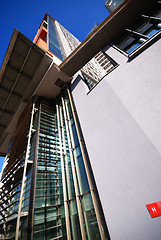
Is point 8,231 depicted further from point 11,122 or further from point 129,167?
point 11,122

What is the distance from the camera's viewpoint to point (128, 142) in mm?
4645

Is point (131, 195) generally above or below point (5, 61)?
below

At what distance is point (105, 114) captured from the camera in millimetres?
6035

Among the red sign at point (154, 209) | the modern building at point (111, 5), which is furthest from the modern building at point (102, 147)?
the modern building at point (111, 5)

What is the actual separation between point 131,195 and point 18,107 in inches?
583

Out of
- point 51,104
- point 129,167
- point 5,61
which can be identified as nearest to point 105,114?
point 129,167

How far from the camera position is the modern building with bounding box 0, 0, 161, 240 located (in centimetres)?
388

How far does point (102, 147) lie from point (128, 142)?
1302 mm

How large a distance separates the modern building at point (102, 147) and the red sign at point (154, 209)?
0.03 metres

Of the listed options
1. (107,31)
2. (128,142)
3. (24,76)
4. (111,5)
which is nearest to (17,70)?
(24,76)

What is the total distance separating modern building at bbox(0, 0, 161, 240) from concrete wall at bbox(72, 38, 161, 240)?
28 millimetres

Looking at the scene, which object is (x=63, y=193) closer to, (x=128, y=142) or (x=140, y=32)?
(x=128, y=142)

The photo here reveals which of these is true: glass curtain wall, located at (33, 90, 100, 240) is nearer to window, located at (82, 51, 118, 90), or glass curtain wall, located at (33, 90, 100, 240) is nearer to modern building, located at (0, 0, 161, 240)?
modern building, located at (0, 0, 161, 240)

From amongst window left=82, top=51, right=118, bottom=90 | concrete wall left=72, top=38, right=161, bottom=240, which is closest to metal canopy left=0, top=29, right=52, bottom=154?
window left=82, top=51, right=118, bottom=90
